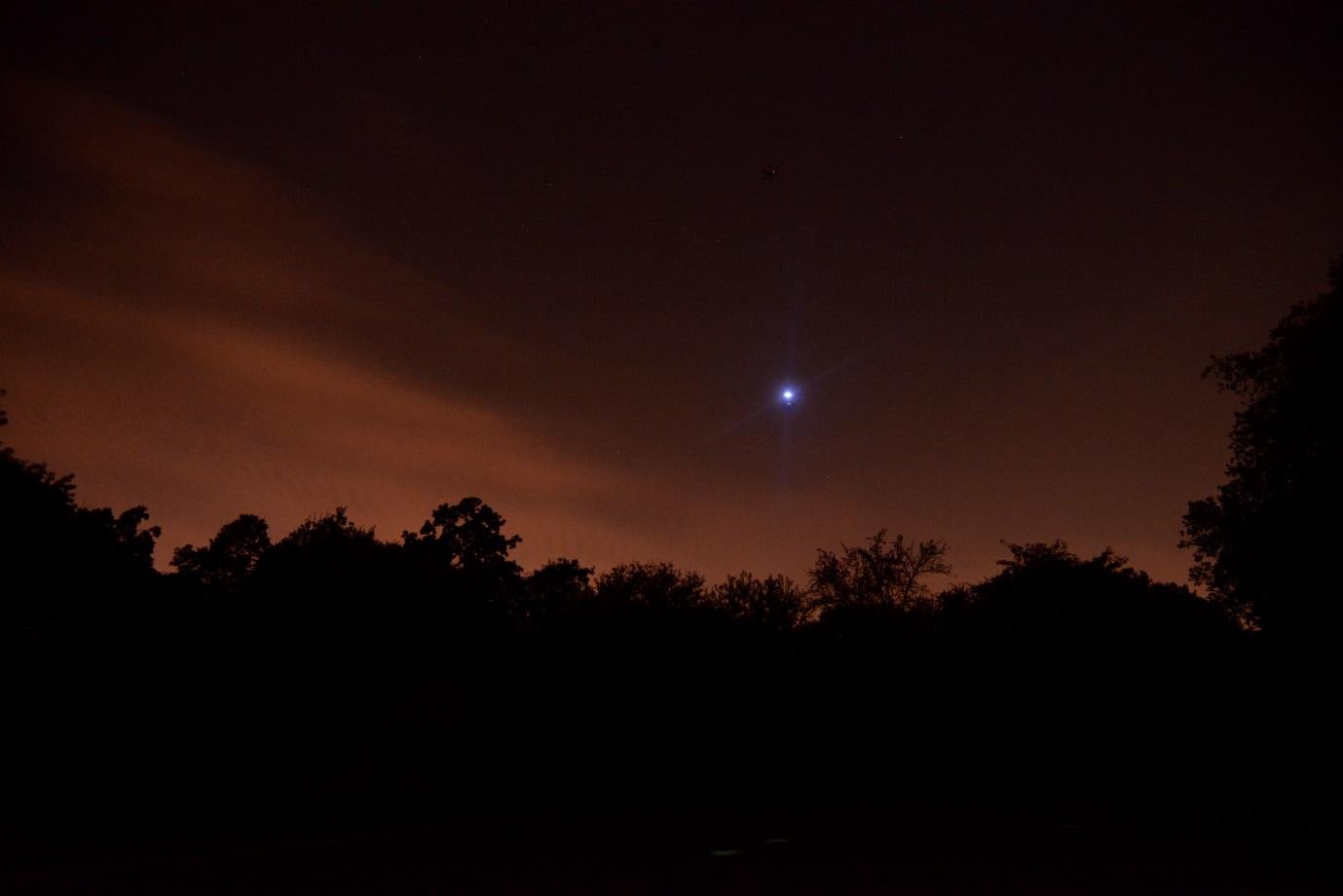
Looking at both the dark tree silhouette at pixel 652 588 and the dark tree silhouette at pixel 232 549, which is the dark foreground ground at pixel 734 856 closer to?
the dark tree silhouette at pixel 652 588

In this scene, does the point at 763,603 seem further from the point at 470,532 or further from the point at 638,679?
the point at 470,532

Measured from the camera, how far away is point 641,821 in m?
17.8

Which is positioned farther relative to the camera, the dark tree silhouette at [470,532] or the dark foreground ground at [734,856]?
the dark tree silhouette at [470,532]

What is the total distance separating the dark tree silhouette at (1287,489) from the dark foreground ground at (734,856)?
5831mm

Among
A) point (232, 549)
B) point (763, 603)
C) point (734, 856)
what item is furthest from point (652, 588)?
point (232, 549)

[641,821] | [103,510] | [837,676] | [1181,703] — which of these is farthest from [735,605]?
[103,510]

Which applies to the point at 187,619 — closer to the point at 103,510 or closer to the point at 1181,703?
the point at 103,510

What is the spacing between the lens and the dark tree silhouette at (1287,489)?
20.6 meters

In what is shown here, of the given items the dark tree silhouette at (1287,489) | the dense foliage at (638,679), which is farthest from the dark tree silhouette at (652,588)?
the dark tree silhouette at (1287,489)

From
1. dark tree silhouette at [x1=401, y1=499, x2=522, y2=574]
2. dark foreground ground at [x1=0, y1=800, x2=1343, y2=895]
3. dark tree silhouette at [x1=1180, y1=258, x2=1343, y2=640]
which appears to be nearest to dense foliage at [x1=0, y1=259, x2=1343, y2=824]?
dark tree silhouette at [x1=1180, y1=258, x2=1343, y2=640]

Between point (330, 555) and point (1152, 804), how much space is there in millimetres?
20107

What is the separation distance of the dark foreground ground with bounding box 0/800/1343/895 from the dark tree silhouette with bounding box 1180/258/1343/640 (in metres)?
5.83

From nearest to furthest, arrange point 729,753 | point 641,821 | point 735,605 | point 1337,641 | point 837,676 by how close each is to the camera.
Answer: point 641,821 < point 1337,641 < point 729,753 < point 837,676 < point 735,605

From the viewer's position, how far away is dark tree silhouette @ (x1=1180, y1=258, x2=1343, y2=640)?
67.6 ft
